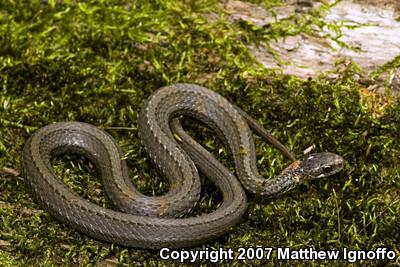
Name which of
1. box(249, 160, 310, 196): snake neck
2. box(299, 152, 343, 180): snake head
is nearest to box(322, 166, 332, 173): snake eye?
box(299, 152, 343, 180): snake head

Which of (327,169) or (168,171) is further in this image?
(168,171)

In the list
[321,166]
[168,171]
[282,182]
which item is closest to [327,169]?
[321,166]

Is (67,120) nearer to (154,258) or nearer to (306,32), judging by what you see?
(154,258)

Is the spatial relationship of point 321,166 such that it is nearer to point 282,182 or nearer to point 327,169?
point 327,169

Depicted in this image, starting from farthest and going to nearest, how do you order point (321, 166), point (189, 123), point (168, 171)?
point (189, 123) < point (168, 171) < point (321, 166)

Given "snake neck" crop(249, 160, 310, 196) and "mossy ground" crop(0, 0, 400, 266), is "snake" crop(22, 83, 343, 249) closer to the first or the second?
"snake neck" crop(249, 160, 310, 196)

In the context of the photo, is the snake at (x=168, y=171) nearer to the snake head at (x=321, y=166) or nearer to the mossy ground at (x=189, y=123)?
the snake head at (x=321, y=166)

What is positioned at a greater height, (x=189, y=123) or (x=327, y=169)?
(x=327, y=169)
